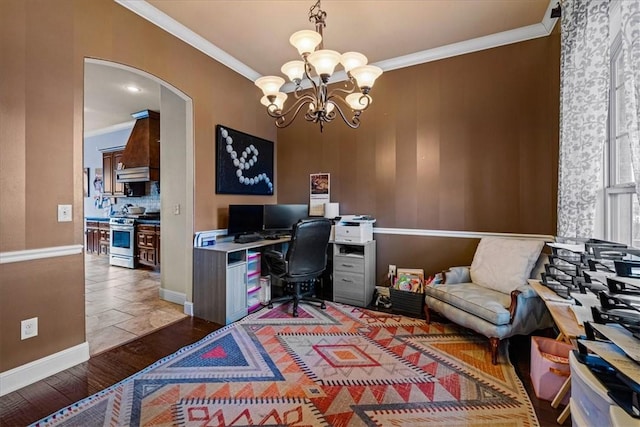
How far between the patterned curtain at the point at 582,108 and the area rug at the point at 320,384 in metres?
1.31

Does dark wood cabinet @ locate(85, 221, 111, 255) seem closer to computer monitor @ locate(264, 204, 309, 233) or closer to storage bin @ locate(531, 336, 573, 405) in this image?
computer monitor @ locate(264, 204, 309, 233)

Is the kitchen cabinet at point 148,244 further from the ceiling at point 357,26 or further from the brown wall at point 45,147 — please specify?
the brown wall at point 45,147

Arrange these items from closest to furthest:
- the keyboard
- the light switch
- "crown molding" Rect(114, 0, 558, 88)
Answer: the light switch < "crown molding" Rect(114, 0, 558, 88) < the keyboard

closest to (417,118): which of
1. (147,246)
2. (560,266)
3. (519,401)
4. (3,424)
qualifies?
(560,266)

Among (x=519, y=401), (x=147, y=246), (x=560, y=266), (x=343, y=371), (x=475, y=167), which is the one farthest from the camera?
(x=147, y=246)

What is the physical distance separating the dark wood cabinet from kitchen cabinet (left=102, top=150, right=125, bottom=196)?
2.49ft

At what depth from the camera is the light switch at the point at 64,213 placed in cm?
216

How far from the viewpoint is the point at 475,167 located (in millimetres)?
3240

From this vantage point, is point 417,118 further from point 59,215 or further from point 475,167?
point 59,215

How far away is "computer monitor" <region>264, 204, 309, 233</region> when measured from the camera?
3.77 m

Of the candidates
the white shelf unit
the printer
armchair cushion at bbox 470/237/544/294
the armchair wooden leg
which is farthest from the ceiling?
the armchair wooden leg

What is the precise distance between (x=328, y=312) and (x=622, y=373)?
2592 mm

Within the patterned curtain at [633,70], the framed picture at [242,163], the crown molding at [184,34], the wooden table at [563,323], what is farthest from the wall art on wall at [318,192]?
the patterned curtain at [633,70]

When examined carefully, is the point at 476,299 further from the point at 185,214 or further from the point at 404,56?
the point at 185,214
